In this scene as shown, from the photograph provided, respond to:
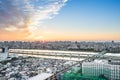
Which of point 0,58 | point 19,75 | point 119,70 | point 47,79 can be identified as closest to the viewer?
point 47,79

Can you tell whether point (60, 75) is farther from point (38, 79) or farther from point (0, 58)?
point (0, 58)

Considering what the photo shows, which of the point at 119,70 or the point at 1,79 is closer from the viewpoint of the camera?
the point at 119,70

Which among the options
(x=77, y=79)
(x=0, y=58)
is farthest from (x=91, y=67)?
(x=0, y=58)

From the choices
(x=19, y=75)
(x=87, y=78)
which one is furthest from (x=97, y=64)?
(x=19, y=75)

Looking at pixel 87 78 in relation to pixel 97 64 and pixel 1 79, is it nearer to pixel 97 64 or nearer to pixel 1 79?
pixel 97 64

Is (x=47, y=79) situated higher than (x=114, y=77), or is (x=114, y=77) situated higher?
(x=47, y=79)

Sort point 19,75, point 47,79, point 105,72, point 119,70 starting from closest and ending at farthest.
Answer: point 47,79 < point 119,70 < point 105,72 < point 19,75

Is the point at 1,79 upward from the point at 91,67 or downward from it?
downward

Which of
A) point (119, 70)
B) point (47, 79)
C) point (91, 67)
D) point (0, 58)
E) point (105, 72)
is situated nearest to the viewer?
point (47, 79)

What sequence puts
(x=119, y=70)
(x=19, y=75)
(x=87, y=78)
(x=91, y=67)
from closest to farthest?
(x=87, y=78) → (x=119, y=70) → (x=91, y=67) → (x=19, y=75)
